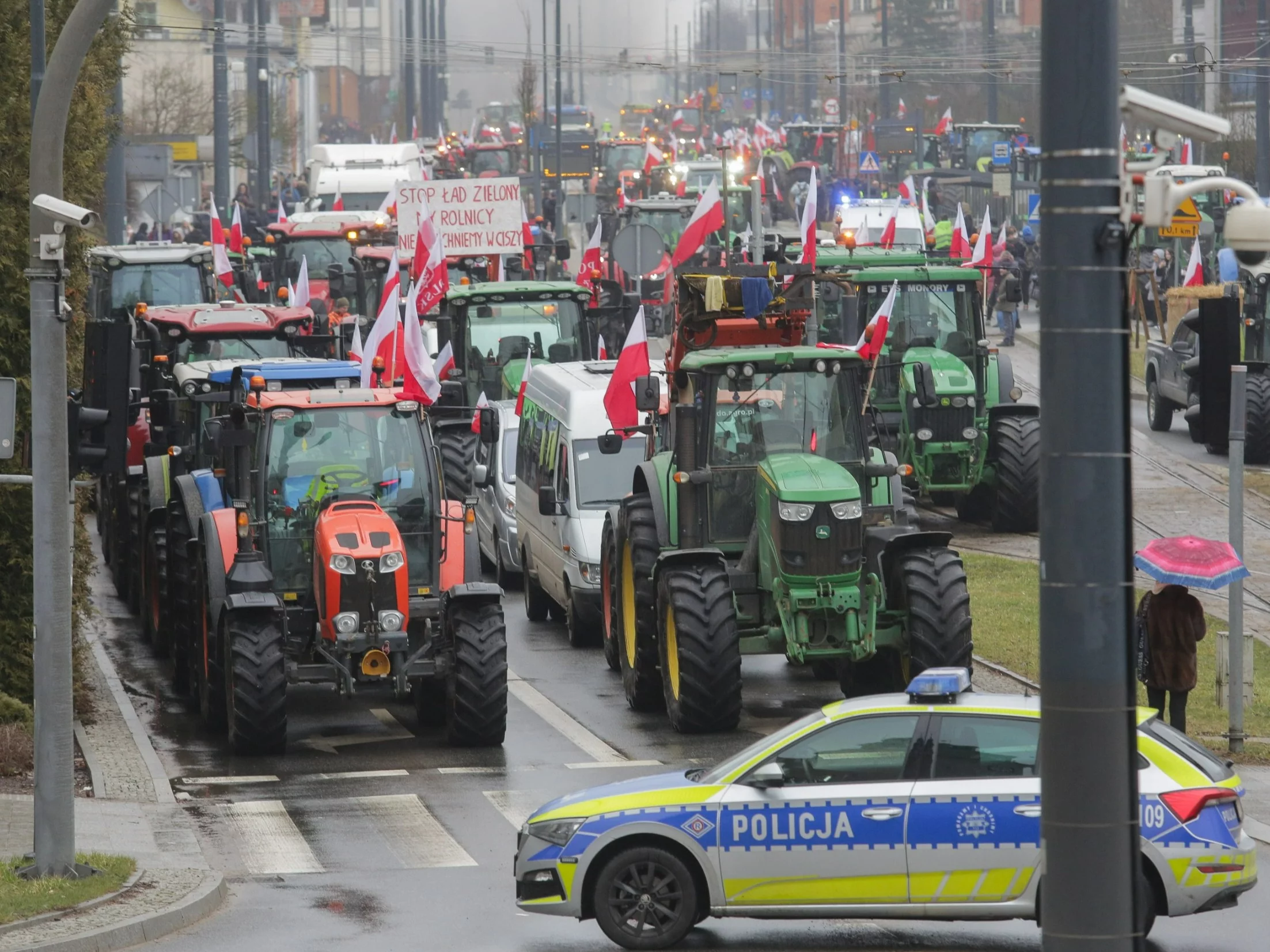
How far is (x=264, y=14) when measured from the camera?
6006 cm

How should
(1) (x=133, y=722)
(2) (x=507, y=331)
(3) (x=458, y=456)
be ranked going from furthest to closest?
(2) (x=507, y=331) < (3) (x=458, y=456) < (1) (x=133, y=722)

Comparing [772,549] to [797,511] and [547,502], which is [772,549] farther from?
[547,502]

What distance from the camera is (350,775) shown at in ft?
52.0

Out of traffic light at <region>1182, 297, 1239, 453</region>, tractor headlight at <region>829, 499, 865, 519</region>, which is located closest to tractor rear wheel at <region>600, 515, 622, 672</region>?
tractor headlight at <region>829, 499, 865, 519</region>

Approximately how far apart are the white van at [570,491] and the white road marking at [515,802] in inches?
210

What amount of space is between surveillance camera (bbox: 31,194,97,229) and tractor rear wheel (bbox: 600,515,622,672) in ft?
23.4

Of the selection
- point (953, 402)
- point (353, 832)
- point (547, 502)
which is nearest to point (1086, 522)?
point (353, 832)

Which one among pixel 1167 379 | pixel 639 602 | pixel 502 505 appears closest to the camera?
pixel 639 602

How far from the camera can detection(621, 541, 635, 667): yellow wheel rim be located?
18078mm

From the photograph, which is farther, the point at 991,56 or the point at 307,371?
the point at 991,56

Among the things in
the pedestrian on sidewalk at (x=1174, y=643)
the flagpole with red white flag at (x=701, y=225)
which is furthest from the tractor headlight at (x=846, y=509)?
the flagpole with red white flag at (x=701, y=225)

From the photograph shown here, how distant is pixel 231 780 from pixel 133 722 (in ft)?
7.04

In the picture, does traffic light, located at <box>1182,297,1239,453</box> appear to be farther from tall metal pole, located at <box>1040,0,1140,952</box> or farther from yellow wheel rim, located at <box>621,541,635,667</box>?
yellow wheel rim, located at <box>621,541,635,667</box>

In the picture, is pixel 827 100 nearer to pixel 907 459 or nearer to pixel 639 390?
pixel 907 459
